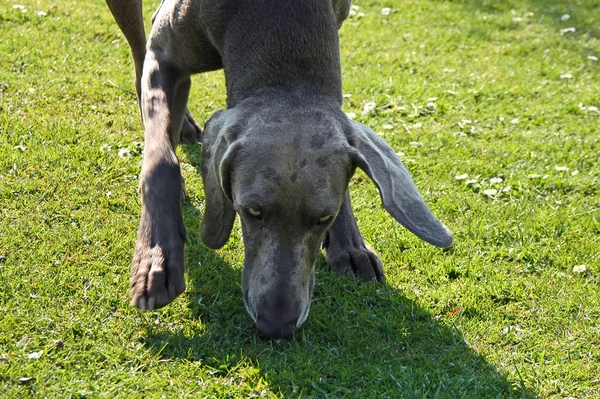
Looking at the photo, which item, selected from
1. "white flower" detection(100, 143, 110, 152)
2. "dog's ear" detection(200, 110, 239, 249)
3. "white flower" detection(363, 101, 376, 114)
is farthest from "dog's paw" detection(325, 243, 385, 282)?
"white flower" detection(363, 101, 376, 114)

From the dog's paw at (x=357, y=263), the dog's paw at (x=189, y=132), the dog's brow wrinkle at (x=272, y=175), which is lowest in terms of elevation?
the dog's paw at (x=357, y=263)

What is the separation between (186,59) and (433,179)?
1967 mm

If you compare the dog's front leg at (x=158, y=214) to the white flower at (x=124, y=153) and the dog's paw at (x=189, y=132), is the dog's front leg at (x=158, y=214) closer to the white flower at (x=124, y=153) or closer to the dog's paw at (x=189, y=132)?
the white flower at (x=124, y=153)

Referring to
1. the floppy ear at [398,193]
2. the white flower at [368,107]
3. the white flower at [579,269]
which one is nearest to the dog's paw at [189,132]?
the white flower at [368,107]

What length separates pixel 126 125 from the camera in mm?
5594

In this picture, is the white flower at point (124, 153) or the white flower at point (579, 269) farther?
the white flower at point (124, 153)

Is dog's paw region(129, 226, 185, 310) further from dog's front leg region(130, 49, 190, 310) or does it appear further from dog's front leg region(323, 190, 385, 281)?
dog's front leg region(323, 190, 385, 281)

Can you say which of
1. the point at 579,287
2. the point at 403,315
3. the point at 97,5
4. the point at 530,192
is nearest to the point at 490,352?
the point at 403,315

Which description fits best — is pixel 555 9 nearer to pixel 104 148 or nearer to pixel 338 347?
pixel 104 148

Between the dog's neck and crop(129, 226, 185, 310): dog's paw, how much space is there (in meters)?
0.79

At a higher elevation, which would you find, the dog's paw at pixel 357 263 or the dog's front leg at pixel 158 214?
the dog's front leg at pixel 158 214

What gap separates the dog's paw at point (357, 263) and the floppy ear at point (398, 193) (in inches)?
31.1

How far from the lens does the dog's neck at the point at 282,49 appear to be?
3.73 meters

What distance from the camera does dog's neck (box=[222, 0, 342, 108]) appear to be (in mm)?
3729
